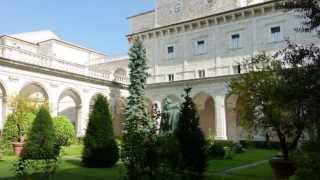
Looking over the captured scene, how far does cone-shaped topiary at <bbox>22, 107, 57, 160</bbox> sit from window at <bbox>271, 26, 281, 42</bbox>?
21533 millimetres

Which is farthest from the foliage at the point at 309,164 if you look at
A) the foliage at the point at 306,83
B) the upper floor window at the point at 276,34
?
the upper floor window at the point at 276,34

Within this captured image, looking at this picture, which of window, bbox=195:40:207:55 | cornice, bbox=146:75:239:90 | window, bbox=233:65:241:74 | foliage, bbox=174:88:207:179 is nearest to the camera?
foliage, bbox=174:88:207:179

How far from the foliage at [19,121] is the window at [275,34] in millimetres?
20968

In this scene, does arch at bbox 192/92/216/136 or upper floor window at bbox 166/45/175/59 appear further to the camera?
upper floor window at bbox 166/45/175/59

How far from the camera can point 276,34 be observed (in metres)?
32.8

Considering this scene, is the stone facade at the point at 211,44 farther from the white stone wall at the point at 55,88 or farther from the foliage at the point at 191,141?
the foliage at the point at 191,141

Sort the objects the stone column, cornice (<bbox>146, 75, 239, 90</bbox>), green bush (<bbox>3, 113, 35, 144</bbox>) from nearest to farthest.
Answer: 1. green bush (<bbox>3, 113, 35, 144</bbox>)
2. cornice (<bbox>146, 75, 239, 90</bbox>)
3. the stone column

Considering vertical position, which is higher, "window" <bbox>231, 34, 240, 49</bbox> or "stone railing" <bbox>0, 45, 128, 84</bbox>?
"window" <bbox>231, 34, 240, 49</bbox>

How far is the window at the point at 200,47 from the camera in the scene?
3706 cm

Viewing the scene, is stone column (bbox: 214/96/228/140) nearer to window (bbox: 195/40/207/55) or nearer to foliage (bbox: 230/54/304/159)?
window (bbox: 195/40/207/55)

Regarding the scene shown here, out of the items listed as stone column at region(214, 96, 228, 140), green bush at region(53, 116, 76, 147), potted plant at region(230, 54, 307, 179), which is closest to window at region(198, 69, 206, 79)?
stone column at region(214, 96, 228, 140)

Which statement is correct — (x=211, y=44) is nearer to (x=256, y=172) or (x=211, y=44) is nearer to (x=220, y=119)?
(x=220, y=119)

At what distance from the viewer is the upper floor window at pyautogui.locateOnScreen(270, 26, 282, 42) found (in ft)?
107

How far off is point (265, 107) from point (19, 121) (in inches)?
615
